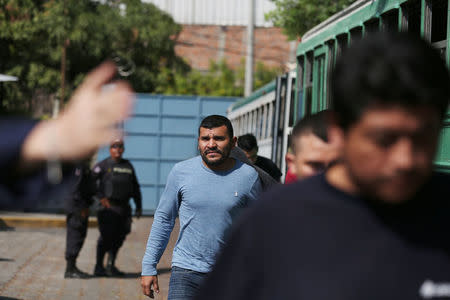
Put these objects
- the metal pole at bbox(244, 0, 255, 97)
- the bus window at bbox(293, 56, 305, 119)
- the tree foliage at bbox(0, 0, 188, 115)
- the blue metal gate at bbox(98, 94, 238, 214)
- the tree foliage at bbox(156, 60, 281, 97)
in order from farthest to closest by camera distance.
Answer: the tree foliage at bbox(156, 60, 281, 97) < the tree foliage at bbox(0, 0, 188, 115) < the metal pole at bbox(244, 0, 255, 97) < the blue metal gate at bbox(98, 94, 238, 214) < the bus window at bbox(293, 56, 305, 119)

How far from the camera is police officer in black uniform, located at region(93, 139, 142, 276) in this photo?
11875 mm

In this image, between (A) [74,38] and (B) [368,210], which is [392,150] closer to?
(B) [368,210]

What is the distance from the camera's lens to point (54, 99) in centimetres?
3834

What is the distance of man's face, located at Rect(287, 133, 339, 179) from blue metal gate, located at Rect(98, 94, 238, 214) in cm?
1925

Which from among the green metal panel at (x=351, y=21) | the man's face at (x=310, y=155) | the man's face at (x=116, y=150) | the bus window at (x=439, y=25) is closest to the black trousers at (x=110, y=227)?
the man's face at (x=116, y=150)

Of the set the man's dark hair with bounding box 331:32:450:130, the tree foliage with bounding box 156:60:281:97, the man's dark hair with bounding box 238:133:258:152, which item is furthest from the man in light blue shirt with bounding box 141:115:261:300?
the tree foliage with bounding box 156:60:281:97

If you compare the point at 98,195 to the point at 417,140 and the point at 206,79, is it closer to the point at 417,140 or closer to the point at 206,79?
the point at 417,140

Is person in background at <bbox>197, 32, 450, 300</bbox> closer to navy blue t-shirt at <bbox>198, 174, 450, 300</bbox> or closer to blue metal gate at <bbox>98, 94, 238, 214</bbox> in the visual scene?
navy blue t-shirt at <bbox>198, 174, 450, 300</bbox>

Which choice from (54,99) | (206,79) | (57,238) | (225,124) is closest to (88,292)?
(225,124)

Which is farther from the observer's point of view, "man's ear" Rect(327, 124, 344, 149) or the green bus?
the green bus

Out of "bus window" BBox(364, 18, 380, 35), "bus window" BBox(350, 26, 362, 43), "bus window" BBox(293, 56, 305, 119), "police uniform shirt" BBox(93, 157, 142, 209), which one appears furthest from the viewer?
"police uniform shirt" BBox(93, 157, 142, 209)

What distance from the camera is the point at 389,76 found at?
187 centimetres

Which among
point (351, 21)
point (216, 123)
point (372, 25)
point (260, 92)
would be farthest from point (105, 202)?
point (216, 123)

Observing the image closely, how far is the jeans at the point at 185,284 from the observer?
553 centimetres
